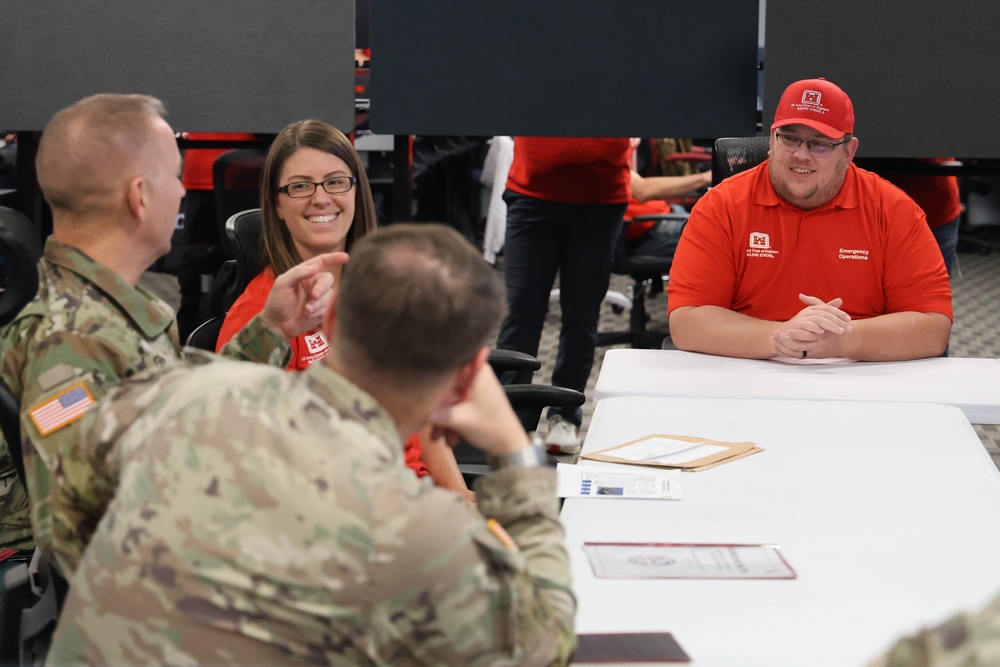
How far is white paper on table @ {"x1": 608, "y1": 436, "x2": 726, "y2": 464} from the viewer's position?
176 cm

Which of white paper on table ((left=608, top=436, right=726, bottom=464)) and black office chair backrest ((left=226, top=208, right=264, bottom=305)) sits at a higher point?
black office chair backrest ((left=226, top=208, right=264, bottom=305))

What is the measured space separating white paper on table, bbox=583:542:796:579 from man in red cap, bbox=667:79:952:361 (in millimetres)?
1126

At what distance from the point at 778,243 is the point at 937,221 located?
3.84 ft

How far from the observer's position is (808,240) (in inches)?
103

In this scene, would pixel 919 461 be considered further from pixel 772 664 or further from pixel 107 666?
pixel 107 666

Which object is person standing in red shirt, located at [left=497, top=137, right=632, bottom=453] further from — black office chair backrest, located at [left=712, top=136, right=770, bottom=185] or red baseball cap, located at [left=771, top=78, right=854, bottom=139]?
red baseball cap, located at [left=771, top=78, right=854, bottom=139]

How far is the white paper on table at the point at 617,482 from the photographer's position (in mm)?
1614

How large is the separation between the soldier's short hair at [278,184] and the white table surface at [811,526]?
2.19 feet

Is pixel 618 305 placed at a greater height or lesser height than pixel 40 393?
lesser

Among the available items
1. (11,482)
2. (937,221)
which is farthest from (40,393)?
(937,221)

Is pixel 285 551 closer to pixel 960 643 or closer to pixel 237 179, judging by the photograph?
pixel 960 643

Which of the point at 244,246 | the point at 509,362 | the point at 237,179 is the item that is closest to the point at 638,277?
the point at 237,179

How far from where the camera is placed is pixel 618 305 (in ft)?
20.1

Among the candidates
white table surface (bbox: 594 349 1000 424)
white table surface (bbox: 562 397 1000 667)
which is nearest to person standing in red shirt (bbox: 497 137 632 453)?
white table surface (bbox: 594 349 1000 424)
